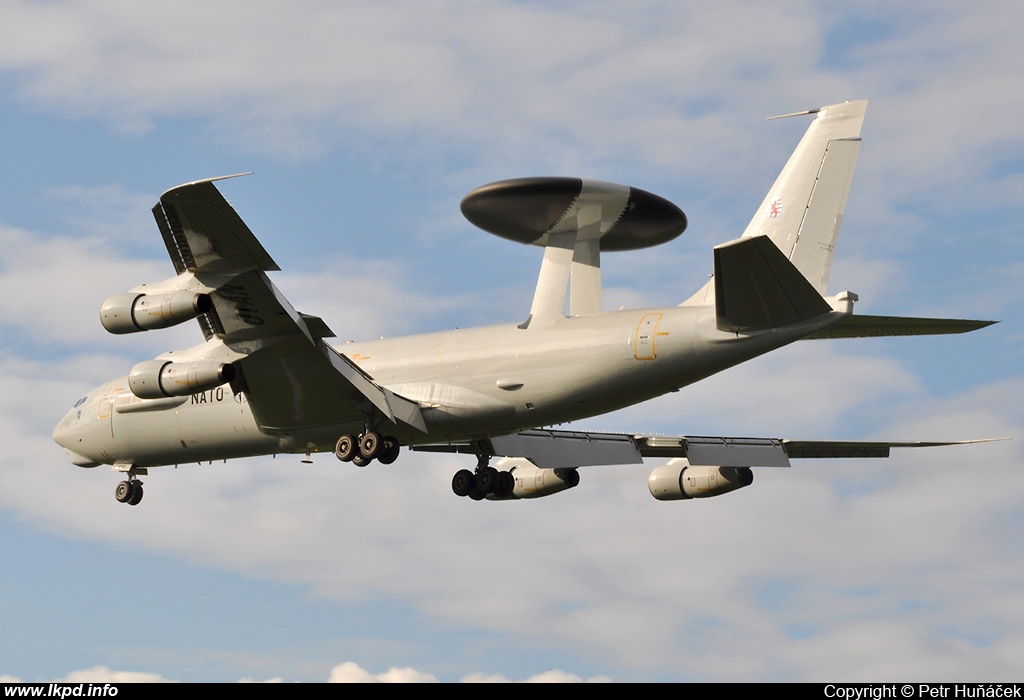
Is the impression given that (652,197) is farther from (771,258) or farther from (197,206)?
(197,206)

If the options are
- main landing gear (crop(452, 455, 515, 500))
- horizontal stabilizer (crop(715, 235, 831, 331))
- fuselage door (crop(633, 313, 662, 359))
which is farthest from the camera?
main landing gear (crop(452, 455, 515, 500))

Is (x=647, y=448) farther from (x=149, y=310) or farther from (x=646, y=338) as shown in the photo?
(x=149, y=310)

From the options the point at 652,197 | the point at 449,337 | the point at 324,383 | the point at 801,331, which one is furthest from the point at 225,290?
the point at 801,331

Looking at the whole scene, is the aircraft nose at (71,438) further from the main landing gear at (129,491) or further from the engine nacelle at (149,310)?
the engine nacelle at (149,310)

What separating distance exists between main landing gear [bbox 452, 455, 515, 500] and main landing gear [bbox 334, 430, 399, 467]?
14.3 feet

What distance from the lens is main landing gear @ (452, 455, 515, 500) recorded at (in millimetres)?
33906

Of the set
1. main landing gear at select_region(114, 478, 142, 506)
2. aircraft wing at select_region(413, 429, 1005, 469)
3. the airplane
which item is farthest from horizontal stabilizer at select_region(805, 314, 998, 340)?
main landing gear at select_region(114, 478, 142, 506)

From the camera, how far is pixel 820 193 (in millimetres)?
27109

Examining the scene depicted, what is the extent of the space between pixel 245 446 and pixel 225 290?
5.83 metres

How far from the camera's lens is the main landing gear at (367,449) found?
29.5 meters

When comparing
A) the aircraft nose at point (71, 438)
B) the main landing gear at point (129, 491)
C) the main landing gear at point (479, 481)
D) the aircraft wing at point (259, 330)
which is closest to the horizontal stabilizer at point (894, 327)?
the aircraft wing at point (259, 330)

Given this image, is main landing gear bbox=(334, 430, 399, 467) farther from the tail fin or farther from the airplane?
the tail fin

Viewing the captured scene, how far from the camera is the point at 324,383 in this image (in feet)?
97.0
